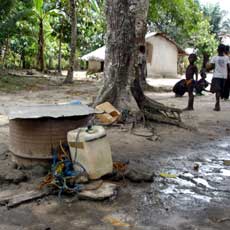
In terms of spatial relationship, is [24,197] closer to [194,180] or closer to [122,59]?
[194,180]

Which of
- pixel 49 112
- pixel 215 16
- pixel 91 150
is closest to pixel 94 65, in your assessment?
pixel 215 16

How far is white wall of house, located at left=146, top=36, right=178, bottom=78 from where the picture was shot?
28.8 m

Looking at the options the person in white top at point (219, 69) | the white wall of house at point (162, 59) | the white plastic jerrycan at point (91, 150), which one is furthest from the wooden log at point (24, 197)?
the white wall of house at point (162, 59)

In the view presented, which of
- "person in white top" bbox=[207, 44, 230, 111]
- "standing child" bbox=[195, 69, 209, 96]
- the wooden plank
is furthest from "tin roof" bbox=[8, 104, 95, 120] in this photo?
"standing child" bbox=[195, 69, 209, 96]

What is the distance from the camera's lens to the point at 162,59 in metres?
29.4

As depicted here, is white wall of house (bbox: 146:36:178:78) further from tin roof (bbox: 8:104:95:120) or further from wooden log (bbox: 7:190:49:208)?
wooden log (bbox: 7:190:49:208)

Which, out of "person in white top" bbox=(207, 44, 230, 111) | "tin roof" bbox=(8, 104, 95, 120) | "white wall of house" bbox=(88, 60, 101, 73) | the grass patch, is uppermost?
"person in white top" bbox=(207, 44, 230, 111)

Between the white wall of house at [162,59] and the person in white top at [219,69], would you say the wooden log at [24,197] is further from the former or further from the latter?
the white wall of house at [162,59]

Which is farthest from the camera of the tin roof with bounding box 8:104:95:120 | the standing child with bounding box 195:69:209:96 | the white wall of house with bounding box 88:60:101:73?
the white wall of house with bounding box 88:60:101:73

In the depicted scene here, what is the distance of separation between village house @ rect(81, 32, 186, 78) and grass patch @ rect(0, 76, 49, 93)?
37.8 feet

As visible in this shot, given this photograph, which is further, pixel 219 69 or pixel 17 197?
pixel 219 69

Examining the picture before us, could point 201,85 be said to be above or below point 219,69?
below

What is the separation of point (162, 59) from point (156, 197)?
25937 mm

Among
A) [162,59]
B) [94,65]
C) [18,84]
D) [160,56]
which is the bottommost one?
[18,84]
